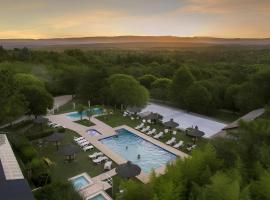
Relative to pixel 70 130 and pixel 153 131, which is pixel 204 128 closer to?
pixel 153 131

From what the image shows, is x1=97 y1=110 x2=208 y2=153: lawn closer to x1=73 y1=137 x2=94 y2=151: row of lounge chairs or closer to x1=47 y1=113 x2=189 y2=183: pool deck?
x1=47 y1=113 x2=189 y2=183: pool deck

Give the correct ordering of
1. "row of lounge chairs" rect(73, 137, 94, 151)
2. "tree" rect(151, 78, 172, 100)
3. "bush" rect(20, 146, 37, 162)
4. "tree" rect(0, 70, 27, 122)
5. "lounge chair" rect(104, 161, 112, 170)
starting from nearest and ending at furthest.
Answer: "lounge chair" rect(104, 161, 112, 170), "bush" rect(20, 146, 37, 162), "row of lounge chairs" rect(73, 137, 94, 151), "tree" rect(0, 70, 27, 122), "tree" rect(151, 78, 172, 100)

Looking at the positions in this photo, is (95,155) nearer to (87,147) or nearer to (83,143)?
(87,147)

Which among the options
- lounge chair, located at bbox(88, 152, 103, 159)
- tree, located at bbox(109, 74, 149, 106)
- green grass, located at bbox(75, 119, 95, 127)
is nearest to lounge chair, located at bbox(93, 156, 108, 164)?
lounge chair, located at bbox(88, 152, 103, 159)

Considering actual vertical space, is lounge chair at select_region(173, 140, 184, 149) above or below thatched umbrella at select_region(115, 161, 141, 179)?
below

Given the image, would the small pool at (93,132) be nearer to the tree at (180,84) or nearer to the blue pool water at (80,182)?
the blue pool water at (80,182)

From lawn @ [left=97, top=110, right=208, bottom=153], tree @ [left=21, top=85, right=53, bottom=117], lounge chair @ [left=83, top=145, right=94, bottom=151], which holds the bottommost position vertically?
lawn @ [left=97, top=110, right=208, bottom=153]

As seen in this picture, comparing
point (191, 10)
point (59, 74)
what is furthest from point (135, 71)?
point (191, 10)
